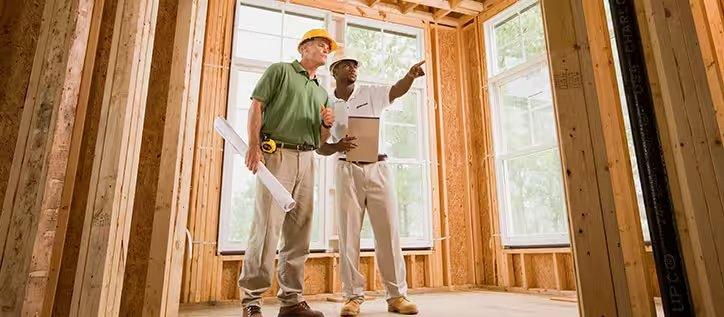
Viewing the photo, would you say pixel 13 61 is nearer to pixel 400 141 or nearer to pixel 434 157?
pixel 400 141

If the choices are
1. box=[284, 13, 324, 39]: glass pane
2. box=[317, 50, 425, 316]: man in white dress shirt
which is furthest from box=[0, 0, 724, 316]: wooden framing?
box=[284, 13, 324, 39]: glass pane

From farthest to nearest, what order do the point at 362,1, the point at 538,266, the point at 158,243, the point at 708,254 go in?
the point at 362,1
the point at 538,266
the point at 158,243
the point at 708,254

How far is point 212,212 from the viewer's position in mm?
4254

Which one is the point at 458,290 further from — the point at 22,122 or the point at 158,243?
the point at 22,122

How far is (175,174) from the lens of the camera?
2.01m

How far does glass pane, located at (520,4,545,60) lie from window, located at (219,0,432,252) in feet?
4.17

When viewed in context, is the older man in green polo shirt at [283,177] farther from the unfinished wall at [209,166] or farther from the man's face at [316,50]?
the unfinished wall at [209,166]

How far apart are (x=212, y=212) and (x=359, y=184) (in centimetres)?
174

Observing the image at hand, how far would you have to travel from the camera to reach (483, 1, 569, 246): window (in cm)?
465

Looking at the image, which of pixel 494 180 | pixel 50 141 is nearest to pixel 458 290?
pixel 494 180

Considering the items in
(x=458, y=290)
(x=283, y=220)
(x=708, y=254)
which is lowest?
(x=458, y=290)

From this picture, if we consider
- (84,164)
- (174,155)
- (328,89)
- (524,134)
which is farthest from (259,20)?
(84,164)

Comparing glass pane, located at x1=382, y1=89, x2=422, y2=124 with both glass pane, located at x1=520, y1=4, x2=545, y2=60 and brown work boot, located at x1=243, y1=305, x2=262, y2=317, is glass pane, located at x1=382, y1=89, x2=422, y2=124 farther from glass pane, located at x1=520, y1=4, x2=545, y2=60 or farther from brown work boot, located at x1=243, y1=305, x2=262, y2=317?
brown work boot, located at x1=243, y1=305, x2=262, y2=317

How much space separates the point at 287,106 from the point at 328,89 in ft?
7.59
